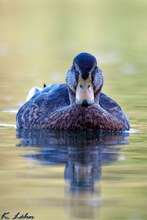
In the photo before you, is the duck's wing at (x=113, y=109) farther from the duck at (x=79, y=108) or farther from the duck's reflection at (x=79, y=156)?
the duck's reflection at (x=79, y=156)

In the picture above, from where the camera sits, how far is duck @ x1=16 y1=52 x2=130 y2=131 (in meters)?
13.1

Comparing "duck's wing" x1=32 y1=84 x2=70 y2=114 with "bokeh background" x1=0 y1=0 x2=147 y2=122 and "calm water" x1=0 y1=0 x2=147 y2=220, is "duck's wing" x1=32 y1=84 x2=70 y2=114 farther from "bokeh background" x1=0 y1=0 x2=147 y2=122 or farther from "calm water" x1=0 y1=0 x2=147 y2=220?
"bokeh background" x1=0 y1=0 x2=147 y2=122

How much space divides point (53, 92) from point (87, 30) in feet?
74.1

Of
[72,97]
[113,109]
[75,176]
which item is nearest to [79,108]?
[72,97]

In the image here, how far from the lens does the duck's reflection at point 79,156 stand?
8562 millimetres

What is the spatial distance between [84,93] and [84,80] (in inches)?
12.8

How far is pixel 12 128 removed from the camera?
1395 cm

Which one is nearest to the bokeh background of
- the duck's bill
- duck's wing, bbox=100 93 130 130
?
duck's wing, bbox=100 93 130 130

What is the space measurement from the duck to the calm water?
0.20 metres

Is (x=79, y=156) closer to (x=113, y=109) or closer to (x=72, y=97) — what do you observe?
(x=72, y=97)

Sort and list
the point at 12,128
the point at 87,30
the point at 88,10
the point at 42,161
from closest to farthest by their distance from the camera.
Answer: the point at 42,161
the point at 12,128
the point at 87,30
the point at 88,10

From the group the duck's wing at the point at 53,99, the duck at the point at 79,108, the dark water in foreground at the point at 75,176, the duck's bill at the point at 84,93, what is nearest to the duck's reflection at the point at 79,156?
the dark water in foreground at the point at 75,176

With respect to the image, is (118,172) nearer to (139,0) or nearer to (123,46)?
(123,46)

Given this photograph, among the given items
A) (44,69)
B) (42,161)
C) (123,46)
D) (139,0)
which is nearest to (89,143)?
(42,161)
